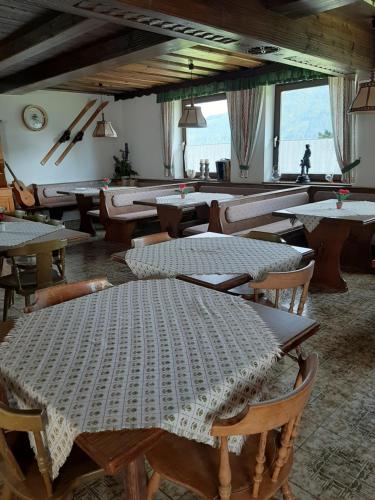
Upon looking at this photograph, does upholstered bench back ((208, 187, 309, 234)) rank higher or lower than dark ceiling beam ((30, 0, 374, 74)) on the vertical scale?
lower

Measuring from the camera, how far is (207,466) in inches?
46.0

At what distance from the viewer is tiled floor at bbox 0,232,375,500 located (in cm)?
161

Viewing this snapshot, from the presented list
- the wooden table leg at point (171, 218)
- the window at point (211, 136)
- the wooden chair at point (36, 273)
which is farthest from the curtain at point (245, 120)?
the wooden chair at point (36, 273)

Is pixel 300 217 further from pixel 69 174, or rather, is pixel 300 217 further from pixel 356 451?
pixel 69 174

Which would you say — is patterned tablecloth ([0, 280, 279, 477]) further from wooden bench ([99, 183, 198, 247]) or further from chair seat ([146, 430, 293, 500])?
wooden bench ([99, 183, 198, 247])

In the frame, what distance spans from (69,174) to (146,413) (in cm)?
771

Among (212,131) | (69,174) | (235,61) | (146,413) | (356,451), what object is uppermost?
(235,61)

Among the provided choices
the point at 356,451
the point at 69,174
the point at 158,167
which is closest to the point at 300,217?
the point at 356,451

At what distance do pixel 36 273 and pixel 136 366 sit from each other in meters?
1.90

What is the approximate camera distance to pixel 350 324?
10.1ft

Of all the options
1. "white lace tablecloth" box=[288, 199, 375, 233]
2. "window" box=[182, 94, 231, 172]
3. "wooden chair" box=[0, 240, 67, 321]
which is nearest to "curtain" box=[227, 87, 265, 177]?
"window" box=[182, 94, 231, 172]

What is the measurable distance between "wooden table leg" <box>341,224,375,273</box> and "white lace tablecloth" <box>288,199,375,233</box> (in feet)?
1.07

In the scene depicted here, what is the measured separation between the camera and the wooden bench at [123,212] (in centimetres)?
573

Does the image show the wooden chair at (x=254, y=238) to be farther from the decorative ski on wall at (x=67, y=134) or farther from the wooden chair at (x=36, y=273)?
the decorative ski on wall at (x=67, y=134)
